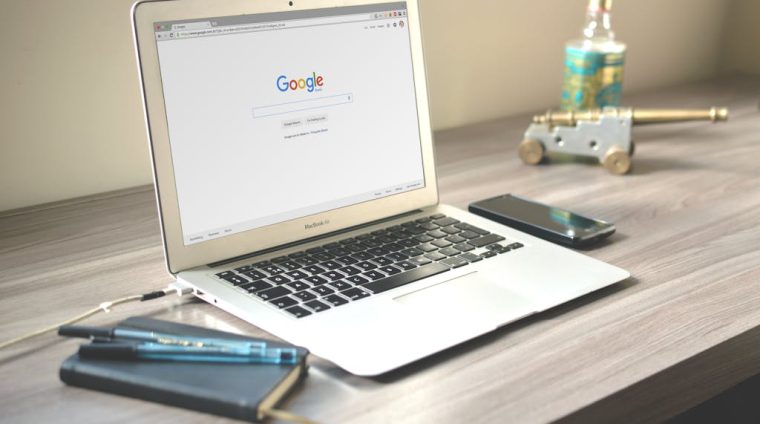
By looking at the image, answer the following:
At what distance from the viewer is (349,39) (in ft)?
3.17

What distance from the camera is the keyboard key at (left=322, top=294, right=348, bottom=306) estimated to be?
776 millimetres

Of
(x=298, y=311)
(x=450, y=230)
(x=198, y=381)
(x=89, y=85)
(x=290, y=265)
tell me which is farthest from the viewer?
(x=89, y=85)

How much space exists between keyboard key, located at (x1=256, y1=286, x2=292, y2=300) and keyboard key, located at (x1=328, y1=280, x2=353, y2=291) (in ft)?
0.14

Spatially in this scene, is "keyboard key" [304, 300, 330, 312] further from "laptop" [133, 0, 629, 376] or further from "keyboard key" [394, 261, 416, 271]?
"keyboard key" [394, 261, 416, 271]

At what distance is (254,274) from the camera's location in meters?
0.84

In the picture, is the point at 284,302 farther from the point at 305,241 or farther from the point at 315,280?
the point at 305,241

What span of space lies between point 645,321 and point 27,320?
566 mm

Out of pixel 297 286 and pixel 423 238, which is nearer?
pixel 297 286

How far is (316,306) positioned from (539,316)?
0.21 m

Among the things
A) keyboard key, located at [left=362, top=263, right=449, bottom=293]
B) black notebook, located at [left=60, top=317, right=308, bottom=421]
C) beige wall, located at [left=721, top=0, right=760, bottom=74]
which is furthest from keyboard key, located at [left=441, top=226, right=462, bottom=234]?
beige wall, located at [left=721, top=0, right=760, bottom=74]

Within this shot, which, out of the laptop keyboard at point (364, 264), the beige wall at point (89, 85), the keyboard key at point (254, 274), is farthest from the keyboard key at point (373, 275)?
the beige wall at point (89, 85)

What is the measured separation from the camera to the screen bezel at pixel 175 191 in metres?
0.81

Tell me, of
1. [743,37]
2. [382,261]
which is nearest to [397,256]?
[382,261]

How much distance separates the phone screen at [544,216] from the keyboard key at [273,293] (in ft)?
1.10
